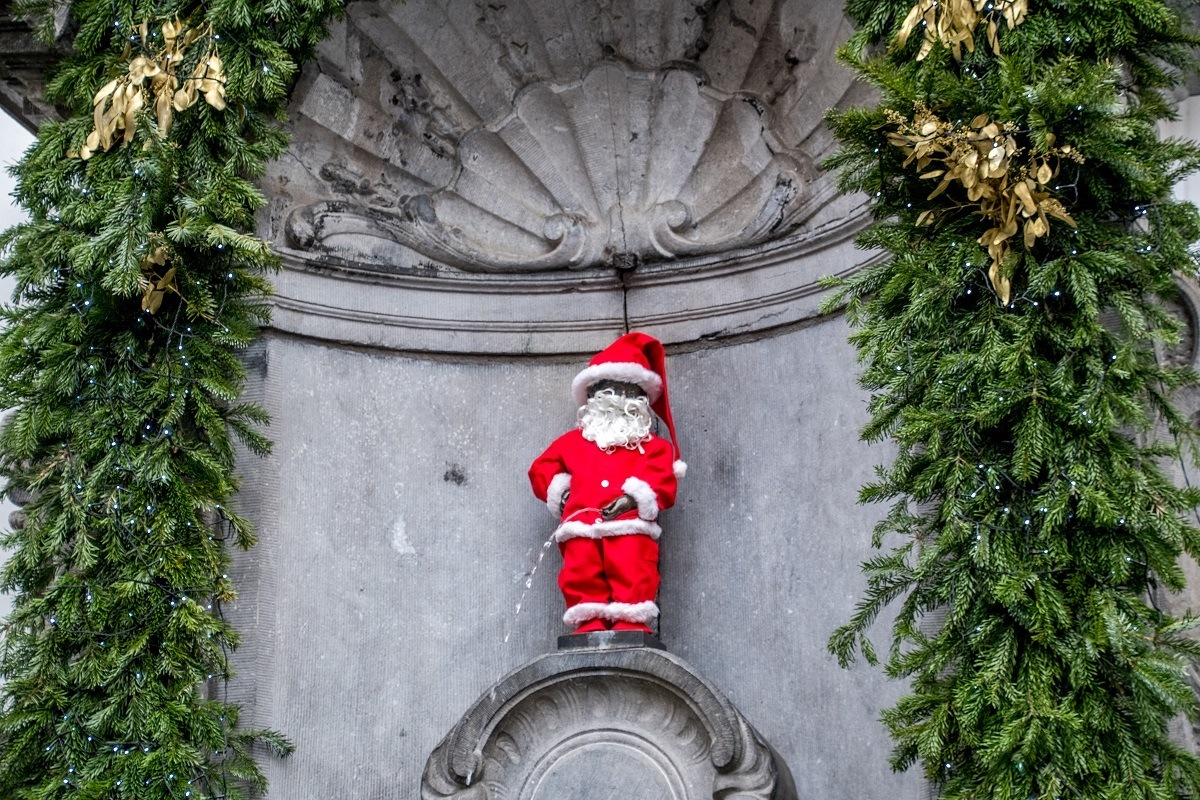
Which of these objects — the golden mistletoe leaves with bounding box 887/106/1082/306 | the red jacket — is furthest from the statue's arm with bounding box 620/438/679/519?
the golden mistletoe leaves with bounding box 887/106/1082/306

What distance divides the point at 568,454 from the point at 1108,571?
5.58 ft

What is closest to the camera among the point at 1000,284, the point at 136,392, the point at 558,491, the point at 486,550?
the point at 1000,284

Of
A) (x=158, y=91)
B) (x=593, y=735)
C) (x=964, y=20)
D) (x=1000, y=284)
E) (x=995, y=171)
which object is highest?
(x=158, y=91)

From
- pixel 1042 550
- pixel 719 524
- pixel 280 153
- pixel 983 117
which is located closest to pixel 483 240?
pixel 280 153

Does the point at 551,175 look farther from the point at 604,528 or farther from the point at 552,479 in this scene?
the point at 604,528

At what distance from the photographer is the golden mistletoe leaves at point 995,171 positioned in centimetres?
340

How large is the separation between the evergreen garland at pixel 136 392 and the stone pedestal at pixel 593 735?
0.60 meters

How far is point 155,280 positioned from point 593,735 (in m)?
1.65

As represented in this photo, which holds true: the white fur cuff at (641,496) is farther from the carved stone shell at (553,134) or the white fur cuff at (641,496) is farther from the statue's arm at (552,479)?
the carved stone shell at (553,134)

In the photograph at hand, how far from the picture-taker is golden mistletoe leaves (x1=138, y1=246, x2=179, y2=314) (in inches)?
156

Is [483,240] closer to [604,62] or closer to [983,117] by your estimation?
[604,62]

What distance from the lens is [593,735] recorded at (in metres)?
3.84

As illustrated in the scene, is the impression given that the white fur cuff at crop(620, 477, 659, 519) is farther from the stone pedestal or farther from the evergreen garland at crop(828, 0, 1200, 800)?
the evergreen garland at crop(828, 0, 1200, 800)

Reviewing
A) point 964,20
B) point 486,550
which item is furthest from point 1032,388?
point 486,550
